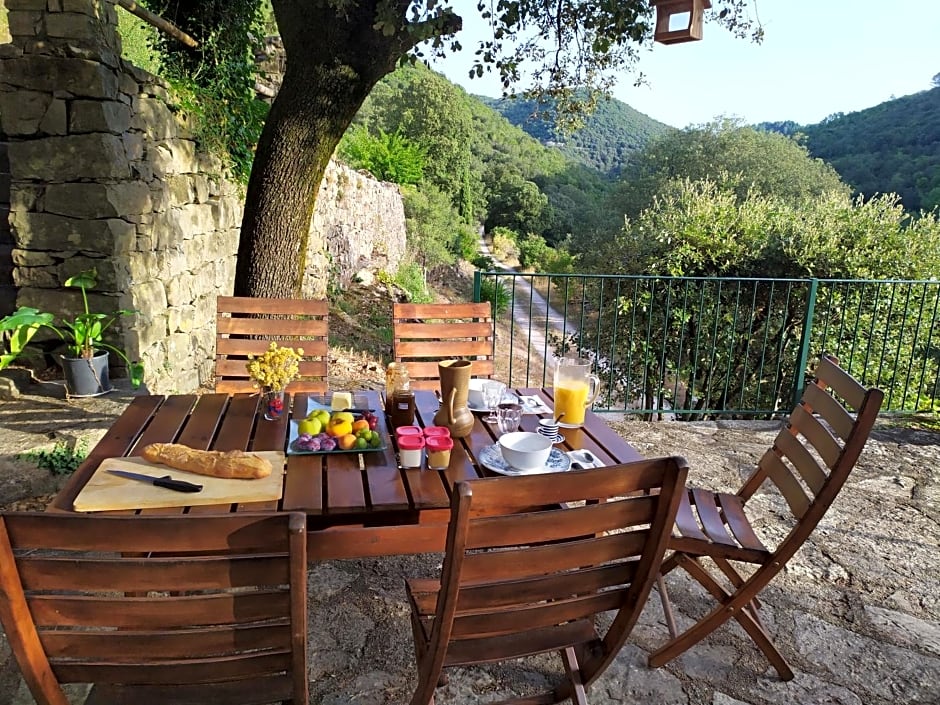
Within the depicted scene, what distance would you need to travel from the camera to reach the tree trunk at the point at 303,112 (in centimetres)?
335

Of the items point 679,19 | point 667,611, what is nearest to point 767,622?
point 667,611

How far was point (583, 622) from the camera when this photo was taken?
148 centimetres

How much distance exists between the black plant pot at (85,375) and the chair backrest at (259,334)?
1191 mm

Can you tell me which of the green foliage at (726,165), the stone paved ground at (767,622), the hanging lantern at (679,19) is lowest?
the stone paved ground at (767,622)

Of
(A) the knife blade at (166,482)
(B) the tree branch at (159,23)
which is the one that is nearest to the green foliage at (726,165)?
(B) the tree branch at (159,23)

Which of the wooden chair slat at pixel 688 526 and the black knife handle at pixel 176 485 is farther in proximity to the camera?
the wooden chair slat at pixel 688 526

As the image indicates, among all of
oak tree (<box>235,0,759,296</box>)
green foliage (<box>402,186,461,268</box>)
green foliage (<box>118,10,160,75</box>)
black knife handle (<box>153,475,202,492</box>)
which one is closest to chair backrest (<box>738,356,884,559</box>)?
black knife handle (<box>153,475,202,492</box>)

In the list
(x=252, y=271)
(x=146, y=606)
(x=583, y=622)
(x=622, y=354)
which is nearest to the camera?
(x=146, y=606)

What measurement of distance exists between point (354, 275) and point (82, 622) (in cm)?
780

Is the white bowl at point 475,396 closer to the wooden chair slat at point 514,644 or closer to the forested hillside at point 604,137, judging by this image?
the wooden chair slat at point 514,644

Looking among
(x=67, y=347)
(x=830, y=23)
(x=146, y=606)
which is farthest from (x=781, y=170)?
(x=146, y=606)

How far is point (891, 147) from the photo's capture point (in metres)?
19.9

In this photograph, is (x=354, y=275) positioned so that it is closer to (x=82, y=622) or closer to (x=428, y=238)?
(x=428, y=238)

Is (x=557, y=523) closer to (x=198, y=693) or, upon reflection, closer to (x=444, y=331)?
(x=198, y=693)
